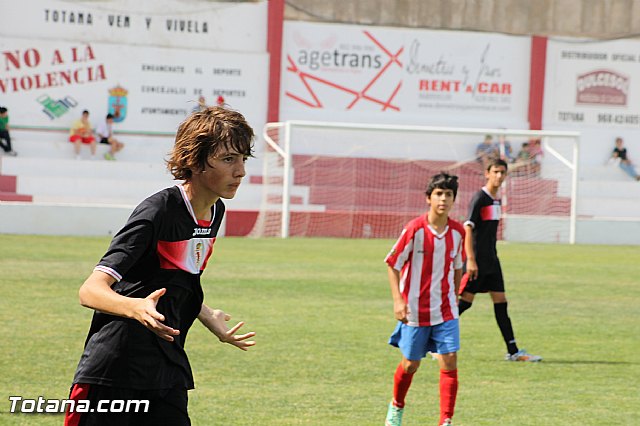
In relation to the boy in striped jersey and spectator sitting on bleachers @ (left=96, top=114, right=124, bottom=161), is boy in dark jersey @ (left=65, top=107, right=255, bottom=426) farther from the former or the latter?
spectator sitting on bleachers @ (left=96, top=114, right=124, bottom=161)

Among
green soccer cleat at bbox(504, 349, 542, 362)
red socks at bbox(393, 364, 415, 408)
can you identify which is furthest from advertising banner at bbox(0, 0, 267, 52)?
red socks at bbox(393, 364, 415, 408)

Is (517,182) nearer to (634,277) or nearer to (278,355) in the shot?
(634,277)

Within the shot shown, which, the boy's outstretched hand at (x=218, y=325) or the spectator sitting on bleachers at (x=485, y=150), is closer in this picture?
the boy's outstretched hand at (x=218, y=325)

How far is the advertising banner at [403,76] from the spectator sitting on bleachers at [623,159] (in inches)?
125

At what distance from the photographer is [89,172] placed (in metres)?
29.2

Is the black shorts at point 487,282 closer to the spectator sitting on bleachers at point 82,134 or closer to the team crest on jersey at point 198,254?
the team crest on jersey at point 198,254

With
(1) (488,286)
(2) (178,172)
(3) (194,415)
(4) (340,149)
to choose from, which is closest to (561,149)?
(4) (340,149)

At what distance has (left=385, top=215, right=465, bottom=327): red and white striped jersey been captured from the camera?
303 inches

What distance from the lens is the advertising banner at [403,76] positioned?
33812 millimetres

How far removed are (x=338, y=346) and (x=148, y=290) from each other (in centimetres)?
692

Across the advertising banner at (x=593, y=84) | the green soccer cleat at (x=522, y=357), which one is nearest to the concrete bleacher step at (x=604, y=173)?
the advertising banner at (x=593, y=84)

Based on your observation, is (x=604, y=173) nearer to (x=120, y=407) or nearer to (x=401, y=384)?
(x=401, y=384)

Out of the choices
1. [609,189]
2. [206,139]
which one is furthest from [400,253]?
[609,189]

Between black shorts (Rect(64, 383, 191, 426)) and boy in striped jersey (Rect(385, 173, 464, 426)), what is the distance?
3.53m
